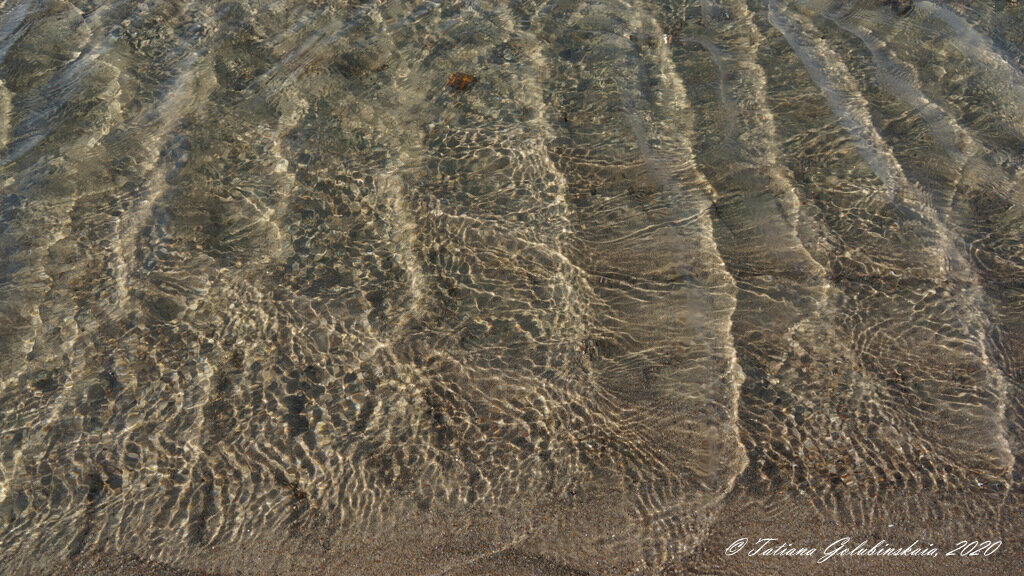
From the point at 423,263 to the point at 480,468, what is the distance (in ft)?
4.35

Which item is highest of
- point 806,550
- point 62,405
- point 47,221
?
point 47,221

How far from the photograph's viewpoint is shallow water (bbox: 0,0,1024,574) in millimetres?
2957

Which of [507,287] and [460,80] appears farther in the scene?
[460,80]

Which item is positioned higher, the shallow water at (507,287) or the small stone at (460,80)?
the small stone at (460,80)

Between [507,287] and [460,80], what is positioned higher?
[460,80]

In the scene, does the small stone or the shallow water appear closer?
the shallow water

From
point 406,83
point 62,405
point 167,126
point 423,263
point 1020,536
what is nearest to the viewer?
point 1020,536

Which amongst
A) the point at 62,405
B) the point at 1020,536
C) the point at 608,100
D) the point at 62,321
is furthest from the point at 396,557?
the point at 608,100

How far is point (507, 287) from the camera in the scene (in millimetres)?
3770

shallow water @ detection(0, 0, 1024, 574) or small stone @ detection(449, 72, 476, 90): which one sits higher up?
small stone @ detection(449, 72, 476, 90)

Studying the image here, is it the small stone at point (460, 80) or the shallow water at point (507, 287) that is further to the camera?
the small stone at point (460, 80)

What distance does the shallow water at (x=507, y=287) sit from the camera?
2.96m

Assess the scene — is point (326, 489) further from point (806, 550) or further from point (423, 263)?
point (806, 550)

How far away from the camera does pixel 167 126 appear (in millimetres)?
4699
